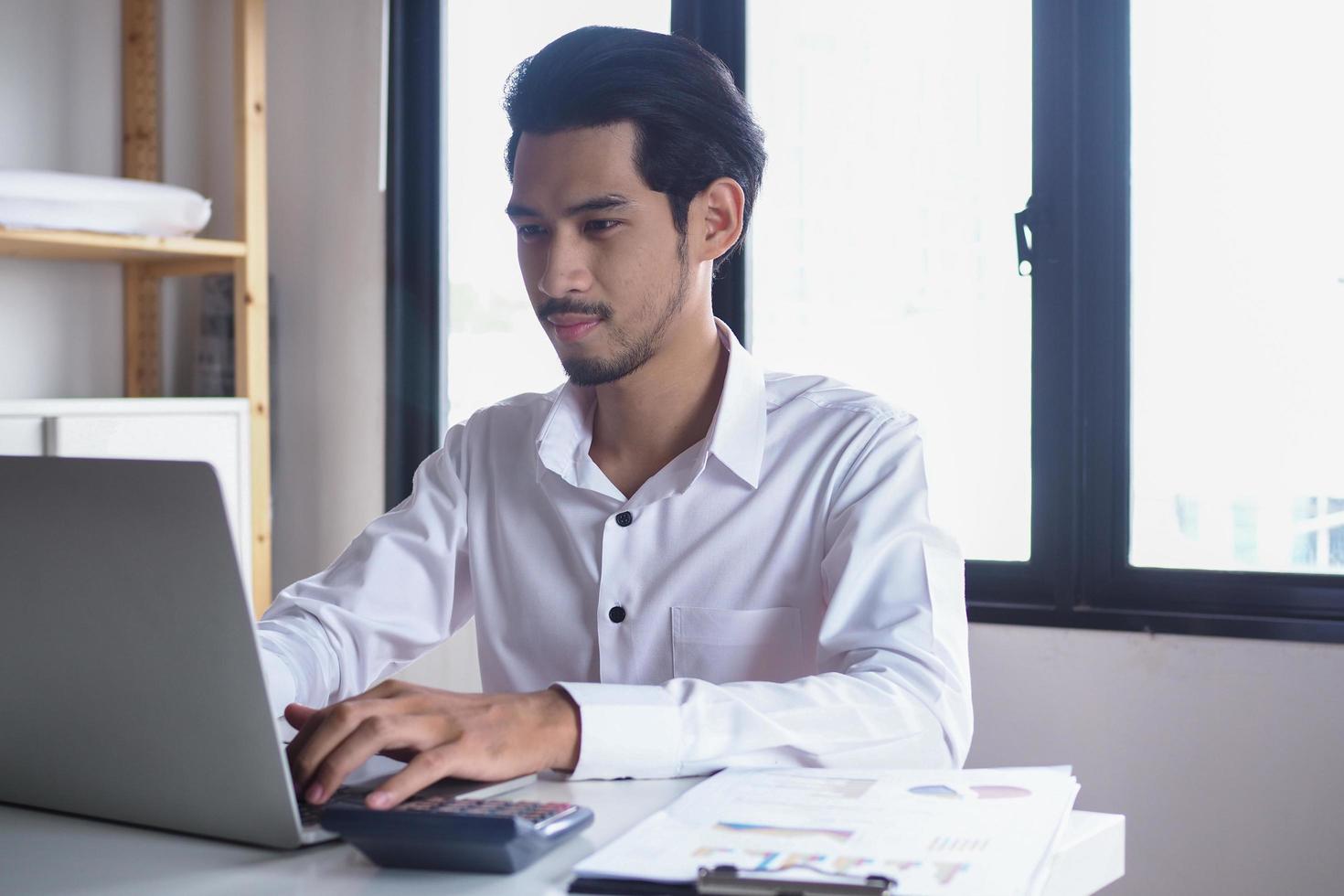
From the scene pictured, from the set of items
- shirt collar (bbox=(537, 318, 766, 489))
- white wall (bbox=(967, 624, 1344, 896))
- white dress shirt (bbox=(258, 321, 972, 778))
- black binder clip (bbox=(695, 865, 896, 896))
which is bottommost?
white wall (bbox=(967, 624, 1344, 896))

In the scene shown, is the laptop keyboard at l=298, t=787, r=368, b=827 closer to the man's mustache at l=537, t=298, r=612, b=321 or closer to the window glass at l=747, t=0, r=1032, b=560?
the man's mustache at l=537, t=298, r=612, b=321

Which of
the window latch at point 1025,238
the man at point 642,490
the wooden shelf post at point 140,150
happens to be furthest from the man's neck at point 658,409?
the wooden shelf post at point 140,150

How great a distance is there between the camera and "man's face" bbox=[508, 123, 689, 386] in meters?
1.39

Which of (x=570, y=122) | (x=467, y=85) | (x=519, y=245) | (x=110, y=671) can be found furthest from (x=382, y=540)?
(x=467, y=85)

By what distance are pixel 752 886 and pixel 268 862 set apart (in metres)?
0.28

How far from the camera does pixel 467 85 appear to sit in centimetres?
281

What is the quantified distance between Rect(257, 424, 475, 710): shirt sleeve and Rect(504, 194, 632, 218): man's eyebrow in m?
0.29

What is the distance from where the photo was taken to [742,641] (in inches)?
52.5

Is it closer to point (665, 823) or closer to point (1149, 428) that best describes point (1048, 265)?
point (1149, 428)

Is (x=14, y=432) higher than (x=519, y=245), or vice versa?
(x=519, y=245)

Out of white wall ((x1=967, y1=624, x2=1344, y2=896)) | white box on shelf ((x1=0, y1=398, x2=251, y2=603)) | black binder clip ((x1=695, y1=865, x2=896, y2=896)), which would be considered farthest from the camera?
white box on shelf ((x1=0, y1=398, x2=251, y2=603))

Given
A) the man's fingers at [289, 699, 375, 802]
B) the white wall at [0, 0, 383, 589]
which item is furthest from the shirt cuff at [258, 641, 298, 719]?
the white wall at [0, 0, 383, 589]

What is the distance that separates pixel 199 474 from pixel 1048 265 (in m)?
1.67

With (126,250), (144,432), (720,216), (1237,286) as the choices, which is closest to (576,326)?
(720,216)
